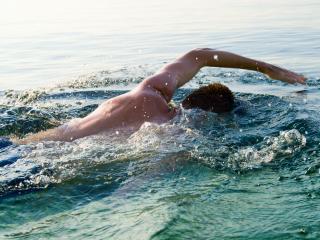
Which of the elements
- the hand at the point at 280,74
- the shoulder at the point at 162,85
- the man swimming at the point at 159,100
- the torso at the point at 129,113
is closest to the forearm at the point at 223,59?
the man swimming at the point at 159,100

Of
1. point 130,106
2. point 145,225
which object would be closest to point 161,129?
point 130,106

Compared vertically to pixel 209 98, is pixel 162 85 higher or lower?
higher

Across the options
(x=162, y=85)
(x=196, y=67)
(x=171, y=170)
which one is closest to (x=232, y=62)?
(x=196, y=67)

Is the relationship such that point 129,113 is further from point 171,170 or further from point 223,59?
point 223,59

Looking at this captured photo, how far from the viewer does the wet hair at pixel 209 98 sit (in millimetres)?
5867

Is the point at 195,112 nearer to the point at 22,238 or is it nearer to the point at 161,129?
the point at 161,129

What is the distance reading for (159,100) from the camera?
5.10 m

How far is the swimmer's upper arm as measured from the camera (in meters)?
5.26

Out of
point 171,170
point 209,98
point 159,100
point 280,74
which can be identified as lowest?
point 171,170

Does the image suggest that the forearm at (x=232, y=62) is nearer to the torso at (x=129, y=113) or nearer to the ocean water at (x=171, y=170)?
the ocean water at (x=171, y=170)

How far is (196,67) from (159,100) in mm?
772

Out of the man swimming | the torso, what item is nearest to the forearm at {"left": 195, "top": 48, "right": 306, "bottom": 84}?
the man swimming

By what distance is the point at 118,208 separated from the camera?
136 inches

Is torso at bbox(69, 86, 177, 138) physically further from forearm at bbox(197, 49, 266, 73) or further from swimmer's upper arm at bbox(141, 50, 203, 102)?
forearm at bbox(197, 49, 266, 73)
